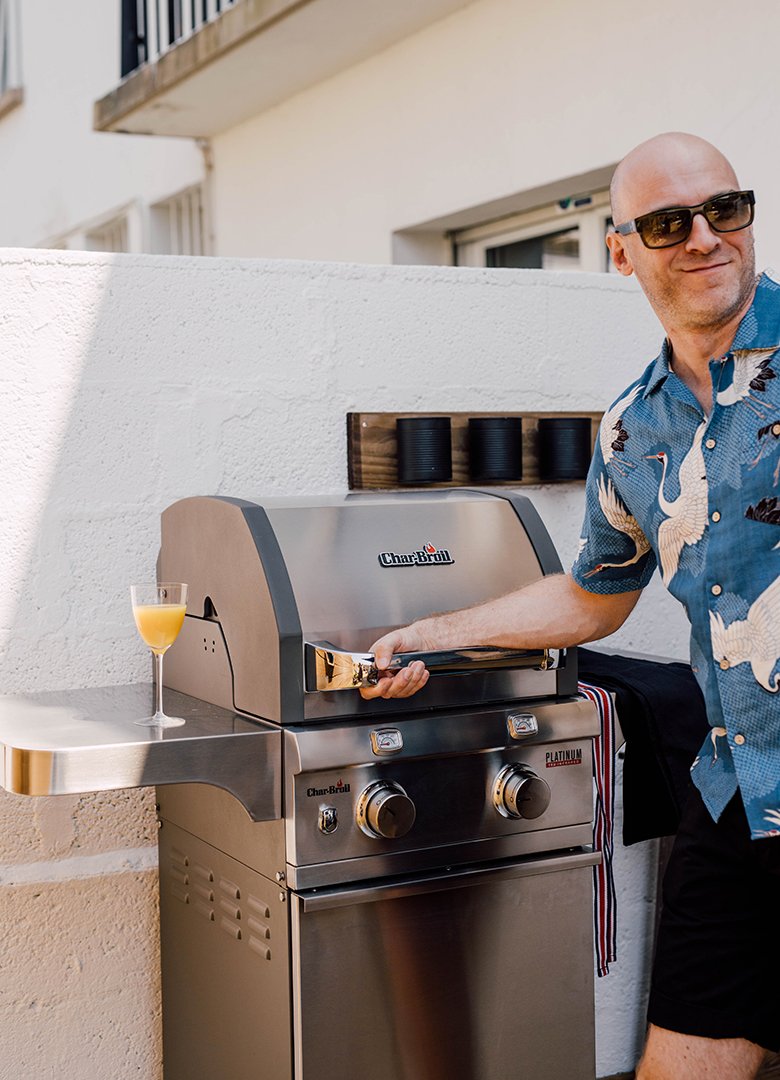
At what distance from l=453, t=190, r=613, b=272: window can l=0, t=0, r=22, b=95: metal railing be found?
409cm

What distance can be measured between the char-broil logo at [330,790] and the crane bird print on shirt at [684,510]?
57 centimetres

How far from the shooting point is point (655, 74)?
3.86 meters

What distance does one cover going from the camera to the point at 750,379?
5.83 ft

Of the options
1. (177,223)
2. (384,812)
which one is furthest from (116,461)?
(177,223)

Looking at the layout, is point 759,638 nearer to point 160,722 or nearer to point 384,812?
point 384,812

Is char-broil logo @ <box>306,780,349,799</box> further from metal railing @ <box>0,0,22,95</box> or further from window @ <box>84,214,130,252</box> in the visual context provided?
metal railing @ <box>0,0,22,95</box>

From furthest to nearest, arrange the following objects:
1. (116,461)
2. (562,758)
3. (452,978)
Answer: (116,461), (562,758), (452,978)

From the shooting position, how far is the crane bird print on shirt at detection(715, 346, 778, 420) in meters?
1.76

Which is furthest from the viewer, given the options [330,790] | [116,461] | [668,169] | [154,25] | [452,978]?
[154,25]

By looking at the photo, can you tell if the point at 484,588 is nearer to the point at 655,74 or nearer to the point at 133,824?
the point at 133,824

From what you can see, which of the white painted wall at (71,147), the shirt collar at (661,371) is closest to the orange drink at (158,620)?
the shirt collar at (661,371)

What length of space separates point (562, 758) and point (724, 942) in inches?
15.3

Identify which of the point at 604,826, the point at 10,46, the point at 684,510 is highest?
the point at 10,46

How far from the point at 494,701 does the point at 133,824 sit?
0.81 meters
